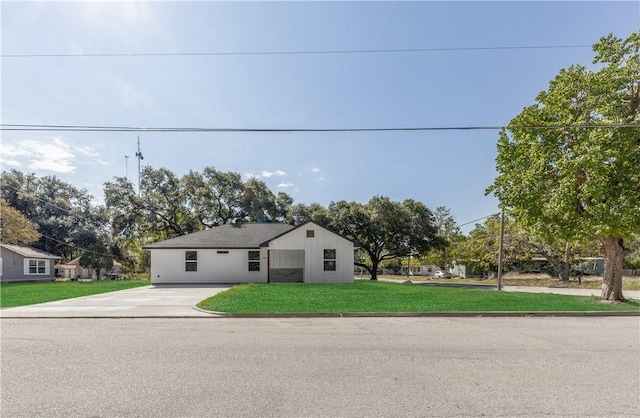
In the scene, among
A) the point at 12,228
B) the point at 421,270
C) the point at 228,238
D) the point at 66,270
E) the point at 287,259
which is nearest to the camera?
the point at 228,238

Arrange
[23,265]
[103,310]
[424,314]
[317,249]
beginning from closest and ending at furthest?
[424,314] → [103,310] → [317,249] → [23,265]

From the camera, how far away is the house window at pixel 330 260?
23406 mm

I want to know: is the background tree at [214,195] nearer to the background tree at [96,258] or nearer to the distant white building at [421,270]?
the background tree at [96,258]

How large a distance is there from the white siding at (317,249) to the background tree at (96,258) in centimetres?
2719

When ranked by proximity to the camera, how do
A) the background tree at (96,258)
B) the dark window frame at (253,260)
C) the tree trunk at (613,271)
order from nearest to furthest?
the tree trunk at (613,271) → the dark window frame at (253,260) → the background tree at (96,258)

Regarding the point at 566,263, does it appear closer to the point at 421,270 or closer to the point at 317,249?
the point at 317,249

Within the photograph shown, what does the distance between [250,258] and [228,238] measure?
8.17 ft

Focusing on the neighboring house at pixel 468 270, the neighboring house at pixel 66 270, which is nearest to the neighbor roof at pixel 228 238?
the neighboring house at pixel 468 270

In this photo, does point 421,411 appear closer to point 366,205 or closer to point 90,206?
point 366,205

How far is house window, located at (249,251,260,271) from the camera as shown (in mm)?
24531

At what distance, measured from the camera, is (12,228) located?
3494 cm

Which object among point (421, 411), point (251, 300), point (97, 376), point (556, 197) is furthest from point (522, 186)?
point (97, 376)

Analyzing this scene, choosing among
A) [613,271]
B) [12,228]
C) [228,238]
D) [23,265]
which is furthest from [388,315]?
[12,228]

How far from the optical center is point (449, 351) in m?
6.29
